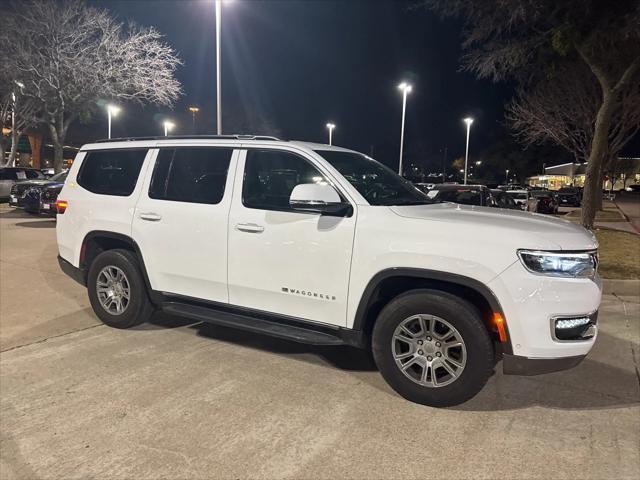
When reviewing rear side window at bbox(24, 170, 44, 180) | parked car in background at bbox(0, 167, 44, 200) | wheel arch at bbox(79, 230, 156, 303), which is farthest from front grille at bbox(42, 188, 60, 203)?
wheel arch at bbox(79, 230, 156, 303)

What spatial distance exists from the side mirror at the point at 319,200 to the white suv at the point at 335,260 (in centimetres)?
1

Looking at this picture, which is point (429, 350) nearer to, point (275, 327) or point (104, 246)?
point (275, 327)

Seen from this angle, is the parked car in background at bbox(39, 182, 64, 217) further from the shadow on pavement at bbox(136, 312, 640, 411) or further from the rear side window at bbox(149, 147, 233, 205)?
the shadow on pavement at bbox(136, 312, 640, 411)

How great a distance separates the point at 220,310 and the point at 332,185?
62.3 inches

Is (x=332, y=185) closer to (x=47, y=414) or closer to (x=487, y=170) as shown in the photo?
(x=47, y=414)

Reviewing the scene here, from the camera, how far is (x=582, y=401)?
379 cm

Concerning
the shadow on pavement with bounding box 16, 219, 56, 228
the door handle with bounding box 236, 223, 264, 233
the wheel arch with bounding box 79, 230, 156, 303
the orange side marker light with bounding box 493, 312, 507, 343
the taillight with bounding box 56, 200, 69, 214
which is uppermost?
the taillight with bounding box 56, 200, 69, 214

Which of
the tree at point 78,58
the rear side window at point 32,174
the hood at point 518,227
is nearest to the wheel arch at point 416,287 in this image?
the hood at point 518,227

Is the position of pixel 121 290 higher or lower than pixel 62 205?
lower

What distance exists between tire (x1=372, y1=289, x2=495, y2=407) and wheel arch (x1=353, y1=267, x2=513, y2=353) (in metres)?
0.11

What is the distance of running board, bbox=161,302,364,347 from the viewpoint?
387 centimetres

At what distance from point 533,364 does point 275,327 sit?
2.00 meters

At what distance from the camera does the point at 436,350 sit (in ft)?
11.7

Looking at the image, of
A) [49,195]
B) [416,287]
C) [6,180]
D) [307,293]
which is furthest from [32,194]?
[416,287]
